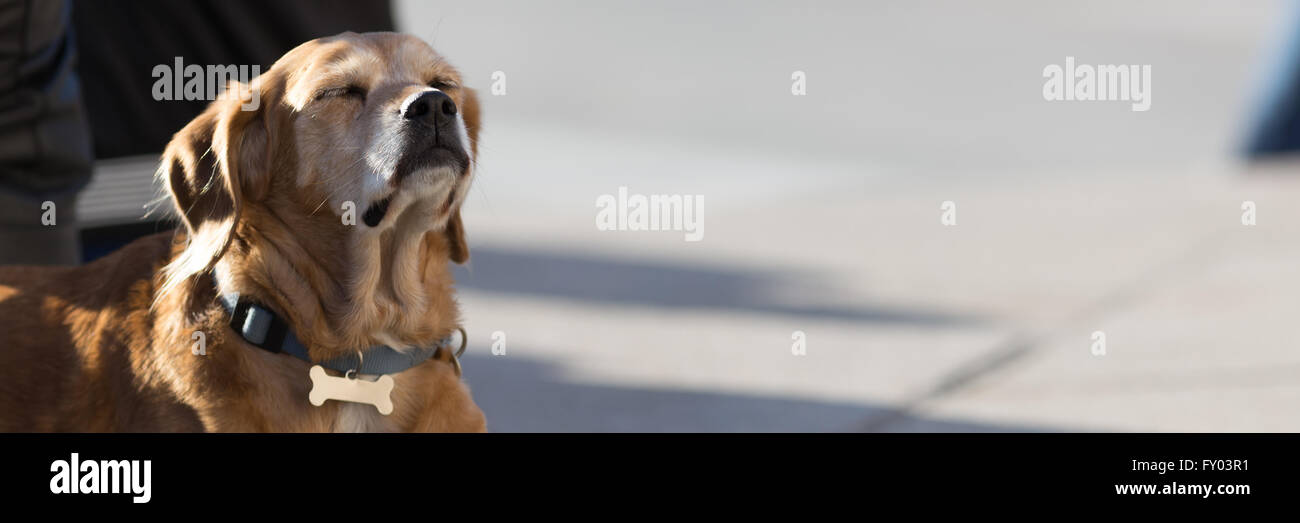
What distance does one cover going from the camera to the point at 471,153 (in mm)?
3229

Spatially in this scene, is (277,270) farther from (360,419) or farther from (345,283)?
(360,419)

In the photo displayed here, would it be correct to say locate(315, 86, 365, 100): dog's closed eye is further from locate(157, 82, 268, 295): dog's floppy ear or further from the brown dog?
locate(157, 82, 268, 295): dog's floppy ear

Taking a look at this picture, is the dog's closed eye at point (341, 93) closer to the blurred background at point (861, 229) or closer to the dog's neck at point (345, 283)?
the dog's neck at point (345, 283)

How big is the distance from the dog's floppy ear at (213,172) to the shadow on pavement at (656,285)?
343 centimetres

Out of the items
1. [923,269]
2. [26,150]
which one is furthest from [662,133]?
[26,150]

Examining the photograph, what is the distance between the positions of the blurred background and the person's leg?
0.86 meters

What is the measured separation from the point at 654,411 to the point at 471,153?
193cm

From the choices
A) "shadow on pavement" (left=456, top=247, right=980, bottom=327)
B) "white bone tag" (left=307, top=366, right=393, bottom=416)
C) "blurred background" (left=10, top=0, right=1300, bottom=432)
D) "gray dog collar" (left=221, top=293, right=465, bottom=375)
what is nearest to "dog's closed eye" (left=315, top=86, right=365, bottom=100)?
"gray dog collar" (left=221, top=293, right=465, bottom=375)

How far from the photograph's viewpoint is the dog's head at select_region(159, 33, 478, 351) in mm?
2988

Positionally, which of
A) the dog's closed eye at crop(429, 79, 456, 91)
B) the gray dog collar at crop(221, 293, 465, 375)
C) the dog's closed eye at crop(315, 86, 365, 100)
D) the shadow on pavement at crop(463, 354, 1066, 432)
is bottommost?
the shadow on pavement at crop(463, 354, 1066, 432)

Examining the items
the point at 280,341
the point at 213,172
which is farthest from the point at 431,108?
the point at 280,341

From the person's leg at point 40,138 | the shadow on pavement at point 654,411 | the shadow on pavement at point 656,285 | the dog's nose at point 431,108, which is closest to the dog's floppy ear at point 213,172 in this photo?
the dog's nose at point 431,108
